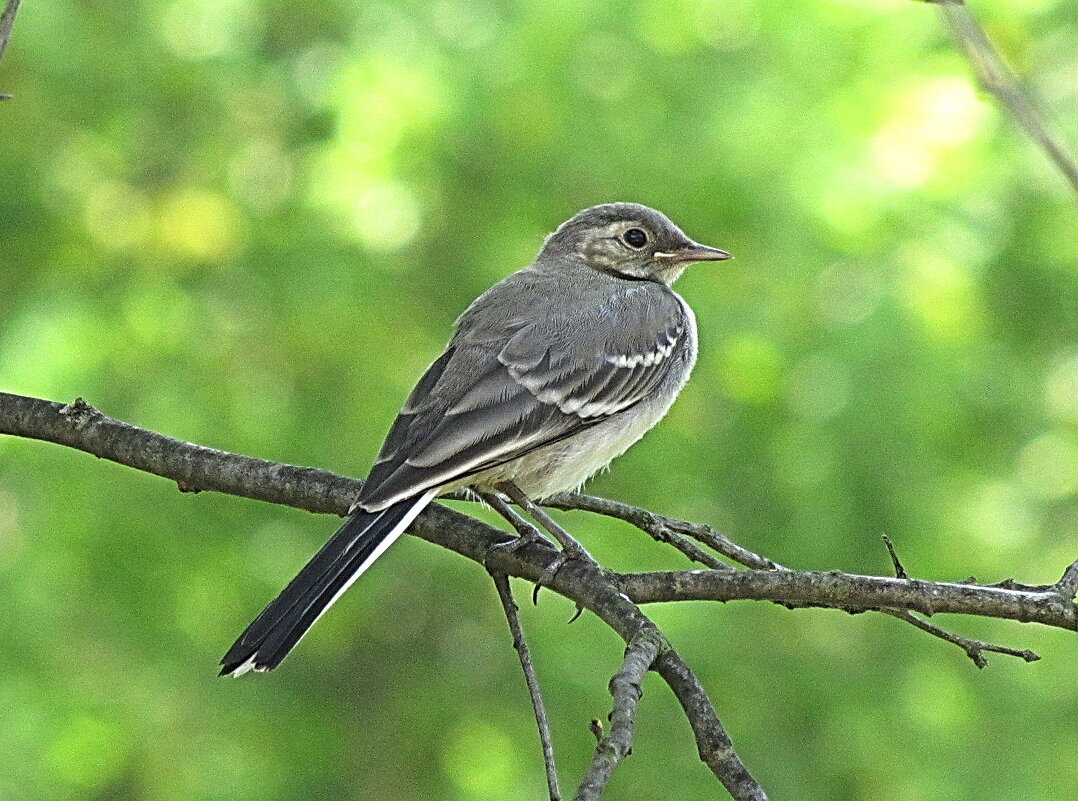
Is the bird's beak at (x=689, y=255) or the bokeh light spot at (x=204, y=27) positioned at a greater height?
the bird's beak at (x=689, y=255)

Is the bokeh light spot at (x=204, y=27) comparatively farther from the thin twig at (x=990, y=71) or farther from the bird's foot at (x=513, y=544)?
the thin twig at (x=990, y=71)

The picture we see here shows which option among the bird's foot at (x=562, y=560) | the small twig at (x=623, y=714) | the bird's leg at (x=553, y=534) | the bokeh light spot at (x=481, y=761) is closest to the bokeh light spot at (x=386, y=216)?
the bokeh light spot at (x=481, y=761)

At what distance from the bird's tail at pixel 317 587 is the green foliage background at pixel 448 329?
3161 mm

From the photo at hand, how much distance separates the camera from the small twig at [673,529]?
4199 millimetres

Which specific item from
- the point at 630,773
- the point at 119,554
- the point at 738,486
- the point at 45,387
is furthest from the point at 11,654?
the point at 738,486

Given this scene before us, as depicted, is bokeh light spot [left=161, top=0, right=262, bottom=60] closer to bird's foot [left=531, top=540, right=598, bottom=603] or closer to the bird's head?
the bird's head

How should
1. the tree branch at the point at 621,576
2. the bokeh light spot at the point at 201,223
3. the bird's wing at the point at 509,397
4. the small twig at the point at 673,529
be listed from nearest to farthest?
the tree branch at the point at 621,576, the small twig at the point at 673,529, the bird's wing at the point at 509,397, the bokeh light spot at the point at 201,223

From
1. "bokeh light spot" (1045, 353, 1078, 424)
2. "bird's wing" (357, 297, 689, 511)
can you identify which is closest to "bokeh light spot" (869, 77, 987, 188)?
"bokeh light spot" (1045, 353, 1078, 424)

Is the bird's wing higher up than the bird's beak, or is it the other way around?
the bird's beak

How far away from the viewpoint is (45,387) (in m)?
7.54

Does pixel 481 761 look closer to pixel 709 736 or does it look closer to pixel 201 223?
pixel 201 223

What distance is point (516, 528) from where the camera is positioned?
4.77 m

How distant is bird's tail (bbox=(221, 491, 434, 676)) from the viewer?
3807mm

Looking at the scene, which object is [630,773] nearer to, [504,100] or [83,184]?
[504,100]
